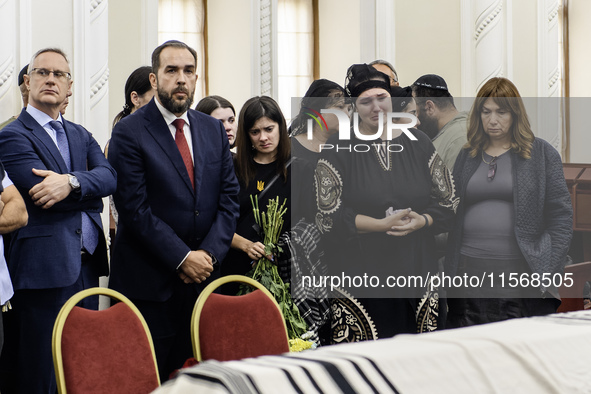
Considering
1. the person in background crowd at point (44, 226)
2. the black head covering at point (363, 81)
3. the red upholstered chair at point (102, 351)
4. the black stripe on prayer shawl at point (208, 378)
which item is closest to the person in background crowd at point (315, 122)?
the black head covering at point (363, 81)

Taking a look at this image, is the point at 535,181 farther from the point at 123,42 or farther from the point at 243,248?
the point at 123,42

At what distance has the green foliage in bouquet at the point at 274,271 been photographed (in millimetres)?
3104

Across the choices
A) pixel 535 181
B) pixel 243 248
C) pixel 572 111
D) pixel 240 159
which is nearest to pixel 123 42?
pixel 240 159

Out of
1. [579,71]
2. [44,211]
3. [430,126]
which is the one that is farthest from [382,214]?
[579,71]

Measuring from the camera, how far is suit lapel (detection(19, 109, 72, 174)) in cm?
279

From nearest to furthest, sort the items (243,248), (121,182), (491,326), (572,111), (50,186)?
(491,326) < (50,186) < (121,182) < (243,248) < (572,111)

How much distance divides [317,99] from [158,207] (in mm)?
1058

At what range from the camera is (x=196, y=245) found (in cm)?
290

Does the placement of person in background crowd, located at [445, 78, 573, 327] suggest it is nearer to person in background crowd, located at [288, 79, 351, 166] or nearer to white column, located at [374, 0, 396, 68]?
person in background crowd, located at [288, 79, 351, 166]

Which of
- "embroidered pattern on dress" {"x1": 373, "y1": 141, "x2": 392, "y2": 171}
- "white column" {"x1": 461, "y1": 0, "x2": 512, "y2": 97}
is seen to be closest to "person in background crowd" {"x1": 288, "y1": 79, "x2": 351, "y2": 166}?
"embroidered pattern on dress" {"x1": 373, "y1": 141, "x2": 392, "y2": 171}

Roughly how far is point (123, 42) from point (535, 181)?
11.1 feet

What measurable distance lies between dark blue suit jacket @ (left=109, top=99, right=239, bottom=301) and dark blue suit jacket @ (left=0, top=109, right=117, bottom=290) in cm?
11

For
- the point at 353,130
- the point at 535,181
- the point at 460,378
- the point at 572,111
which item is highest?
the point at 572,111

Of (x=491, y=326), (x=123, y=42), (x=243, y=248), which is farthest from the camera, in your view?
(x=123, y=42)
